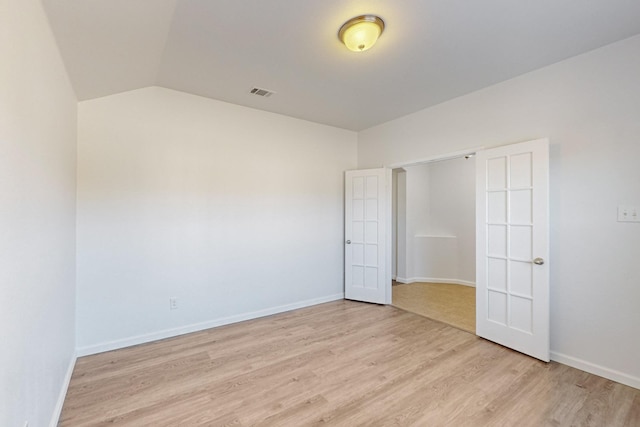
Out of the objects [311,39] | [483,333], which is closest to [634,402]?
[483,333]

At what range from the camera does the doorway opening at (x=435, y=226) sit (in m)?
5.44

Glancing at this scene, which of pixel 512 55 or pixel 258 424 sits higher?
pixel 512 55

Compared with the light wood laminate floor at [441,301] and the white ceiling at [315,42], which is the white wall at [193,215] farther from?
the light wood laminate floor at [441,301]

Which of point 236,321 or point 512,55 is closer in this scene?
point 512,55

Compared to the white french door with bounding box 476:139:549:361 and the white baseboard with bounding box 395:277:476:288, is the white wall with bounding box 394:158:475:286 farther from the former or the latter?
the white french door with bounding box 476:139:549:361

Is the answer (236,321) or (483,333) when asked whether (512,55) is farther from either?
(236,321)

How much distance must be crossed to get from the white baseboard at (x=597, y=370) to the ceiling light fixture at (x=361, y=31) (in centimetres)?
318

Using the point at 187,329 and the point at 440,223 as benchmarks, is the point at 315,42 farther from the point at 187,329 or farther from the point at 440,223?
the point at 440,223

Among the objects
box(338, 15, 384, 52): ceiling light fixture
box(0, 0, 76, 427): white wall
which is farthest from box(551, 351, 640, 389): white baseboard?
box(0, 0, 76, 427): white wall

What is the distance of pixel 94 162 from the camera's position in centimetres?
275

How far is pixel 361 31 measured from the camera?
2031 millimetres

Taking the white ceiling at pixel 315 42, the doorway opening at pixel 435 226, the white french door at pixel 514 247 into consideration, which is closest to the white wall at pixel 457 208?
the doorway opening at pixel 435 226

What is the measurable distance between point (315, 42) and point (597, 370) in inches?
141

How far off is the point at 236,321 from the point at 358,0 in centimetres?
347
